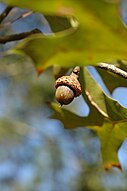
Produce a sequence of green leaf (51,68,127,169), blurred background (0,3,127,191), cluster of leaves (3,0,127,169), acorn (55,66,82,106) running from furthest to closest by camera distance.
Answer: blurred background (0,3,127,191) → green leaf (51,68,127,169) → acorn (55,66,82,106) → cluster of leaves (3,0,127,169)

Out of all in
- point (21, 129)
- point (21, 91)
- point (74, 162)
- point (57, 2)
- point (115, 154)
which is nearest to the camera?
point (57, 2)

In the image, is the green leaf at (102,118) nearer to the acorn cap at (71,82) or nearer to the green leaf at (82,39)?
the acorn cap at (71,82)

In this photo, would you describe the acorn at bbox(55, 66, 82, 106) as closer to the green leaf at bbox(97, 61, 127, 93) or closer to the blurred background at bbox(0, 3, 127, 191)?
the green leaf at bbox(97, 61, 127, 93)

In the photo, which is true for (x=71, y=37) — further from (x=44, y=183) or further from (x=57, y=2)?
(x=44, y=183)

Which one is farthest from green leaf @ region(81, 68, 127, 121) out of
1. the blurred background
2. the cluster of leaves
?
the blurred background

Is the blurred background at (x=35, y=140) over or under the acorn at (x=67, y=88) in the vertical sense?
under

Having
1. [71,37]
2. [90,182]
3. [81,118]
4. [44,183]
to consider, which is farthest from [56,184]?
[71,37]

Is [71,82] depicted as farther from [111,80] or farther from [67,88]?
[111,80]

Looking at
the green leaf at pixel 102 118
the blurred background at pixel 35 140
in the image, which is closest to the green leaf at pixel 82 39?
the green leaf at pixel 102 118
